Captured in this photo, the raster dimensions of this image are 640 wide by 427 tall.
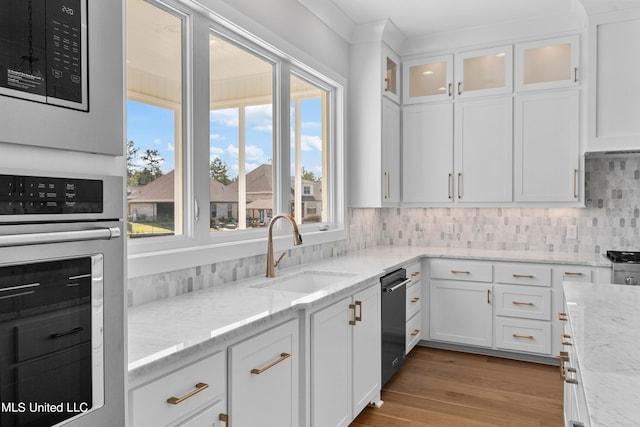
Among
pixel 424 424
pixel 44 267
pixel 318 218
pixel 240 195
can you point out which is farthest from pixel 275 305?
pixel 318 218

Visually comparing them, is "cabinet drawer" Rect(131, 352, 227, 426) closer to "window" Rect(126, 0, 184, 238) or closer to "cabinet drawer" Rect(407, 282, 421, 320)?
"window" Rect(126, 0, 184, 238)

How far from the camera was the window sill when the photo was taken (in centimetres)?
193

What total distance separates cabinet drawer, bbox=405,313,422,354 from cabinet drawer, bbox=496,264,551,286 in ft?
2.42

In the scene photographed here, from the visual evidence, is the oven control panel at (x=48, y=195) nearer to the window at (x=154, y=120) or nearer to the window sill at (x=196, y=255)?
the window sill at (x=196, y=255)

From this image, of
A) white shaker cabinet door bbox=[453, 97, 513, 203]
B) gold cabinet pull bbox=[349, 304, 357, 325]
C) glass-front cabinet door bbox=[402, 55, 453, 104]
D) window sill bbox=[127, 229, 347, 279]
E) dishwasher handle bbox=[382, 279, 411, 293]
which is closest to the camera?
window sill bbox=[127, 229, 347, 279]

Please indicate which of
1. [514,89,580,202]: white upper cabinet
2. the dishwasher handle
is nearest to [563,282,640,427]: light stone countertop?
the dishwasher handle

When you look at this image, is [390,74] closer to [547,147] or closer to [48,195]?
[547,147]

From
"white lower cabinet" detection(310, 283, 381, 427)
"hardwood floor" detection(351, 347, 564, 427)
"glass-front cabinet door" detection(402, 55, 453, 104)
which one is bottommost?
"hardwood floor" detection(351, 347, 564, 427)

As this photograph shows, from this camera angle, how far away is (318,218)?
3.73 metres

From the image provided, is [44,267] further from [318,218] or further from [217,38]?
[318,218]

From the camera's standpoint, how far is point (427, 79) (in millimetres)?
4297

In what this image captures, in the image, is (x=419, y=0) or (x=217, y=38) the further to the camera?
(x=419, y=0)

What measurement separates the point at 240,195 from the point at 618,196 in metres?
3.22

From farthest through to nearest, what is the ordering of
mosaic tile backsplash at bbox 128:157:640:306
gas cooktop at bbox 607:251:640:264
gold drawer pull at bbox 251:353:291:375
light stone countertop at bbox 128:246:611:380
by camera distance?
1. mosaic tile backsplash at bbox 128:157:640:306
2. gas cooktop at bbox 607:251:640:264
3. gold drawer pull at bbox 251:353:291:375
4. light stone countertop at bbox 128:246:611:380
